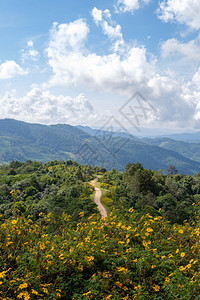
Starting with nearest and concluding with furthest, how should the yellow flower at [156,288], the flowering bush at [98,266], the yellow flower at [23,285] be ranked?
1. the yellow flower at [23,285]
2. the flowering bush at [98,266]
3. the yellow flower at [156,288]

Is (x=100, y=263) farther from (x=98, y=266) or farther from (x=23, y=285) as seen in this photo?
(x=23, y=285)

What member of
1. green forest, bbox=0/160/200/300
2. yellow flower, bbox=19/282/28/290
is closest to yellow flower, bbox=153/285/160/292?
green forest, bbox=0/160/200/300

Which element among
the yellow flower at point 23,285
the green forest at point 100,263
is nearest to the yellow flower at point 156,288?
the green forest at point 100,263

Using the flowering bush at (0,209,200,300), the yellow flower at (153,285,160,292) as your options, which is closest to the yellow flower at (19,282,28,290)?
the flowering bush at (0,209,200,300)

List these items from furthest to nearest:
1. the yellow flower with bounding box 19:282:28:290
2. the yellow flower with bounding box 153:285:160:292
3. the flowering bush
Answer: the yellow flower with bounding box 153:285:160:292, the flowering bush, the yellow flower with bounding box 19:282:28:290

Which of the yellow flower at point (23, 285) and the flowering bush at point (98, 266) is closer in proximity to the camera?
the yellow flower at point (23, 285)

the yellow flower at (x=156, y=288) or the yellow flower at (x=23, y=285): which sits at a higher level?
the yellow flower at (x=23, y=285)

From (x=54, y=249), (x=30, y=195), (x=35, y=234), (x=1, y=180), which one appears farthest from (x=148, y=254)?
(x=1, y=180)

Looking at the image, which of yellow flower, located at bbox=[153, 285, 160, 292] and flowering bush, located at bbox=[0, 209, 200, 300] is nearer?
flowering bush, located at bbox=[0, 209, 200, 300]

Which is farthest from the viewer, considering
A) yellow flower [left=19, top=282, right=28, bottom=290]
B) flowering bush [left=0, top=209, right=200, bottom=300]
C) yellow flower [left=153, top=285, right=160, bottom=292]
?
yellow flower [left=153, top=285, right=160, bottom=292]

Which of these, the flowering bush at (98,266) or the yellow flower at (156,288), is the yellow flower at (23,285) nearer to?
the flowering bush at (98,266)

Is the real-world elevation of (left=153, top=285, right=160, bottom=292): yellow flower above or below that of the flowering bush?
below

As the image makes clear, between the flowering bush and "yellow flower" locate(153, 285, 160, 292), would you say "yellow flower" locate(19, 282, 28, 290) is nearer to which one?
the flowering bush

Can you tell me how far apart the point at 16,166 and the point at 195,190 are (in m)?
55.6
